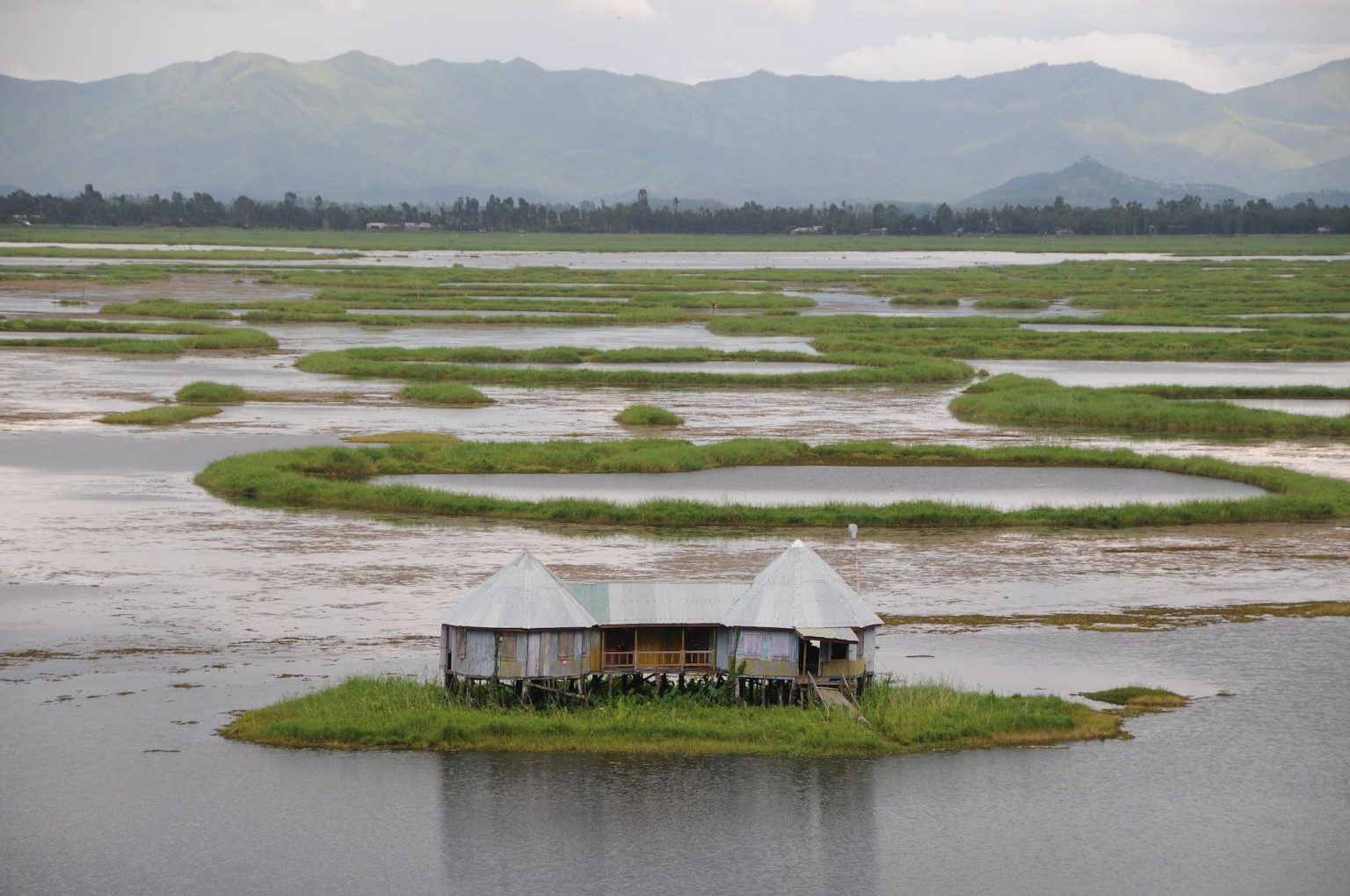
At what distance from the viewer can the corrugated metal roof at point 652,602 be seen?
28.2 m

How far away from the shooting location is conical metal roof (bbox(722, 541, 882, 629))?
27.5 meters

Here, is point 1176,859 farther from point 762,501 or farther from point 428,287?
point 428,287

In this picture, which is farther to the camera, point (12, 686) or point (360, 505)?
point (360, 505)

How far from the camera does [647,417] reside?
61.3m

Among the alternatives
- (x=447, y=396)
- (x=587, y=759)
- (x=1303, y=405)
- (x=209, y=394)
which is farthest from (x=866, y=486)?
(x=209, y=394)

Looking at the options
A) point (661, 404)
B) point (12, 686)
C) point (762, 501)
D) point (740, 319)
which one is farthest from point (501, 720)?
point (740, 319)

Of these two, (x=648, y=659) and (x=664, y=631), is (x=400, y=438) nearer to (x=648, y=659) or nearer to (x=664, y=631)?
(x=664, y=631)

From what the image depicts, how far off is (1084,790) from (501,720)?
9.47 m

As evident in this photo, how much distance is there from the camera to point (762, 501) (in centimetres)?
4634

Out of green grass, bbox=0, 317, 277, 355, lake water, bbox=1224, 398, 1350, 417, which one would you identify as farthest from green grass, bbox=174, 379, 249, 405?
lake water, bbox=1224, 398, 1350, 417

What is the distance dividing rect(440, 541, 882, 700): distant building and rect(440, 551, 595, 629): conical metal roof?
0.02 meters

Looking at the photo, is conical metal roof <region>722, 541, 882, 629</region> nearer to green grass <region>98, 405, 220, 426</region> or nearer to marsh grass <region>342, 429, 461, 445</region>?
marsh grass <region>342, 429, 461, 445</region>

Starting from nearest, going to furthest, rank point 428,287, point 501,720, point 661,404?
point 501,720, point 661,404, point 428,287

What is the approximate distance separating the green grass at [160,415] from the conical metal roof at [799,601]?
124 ft
